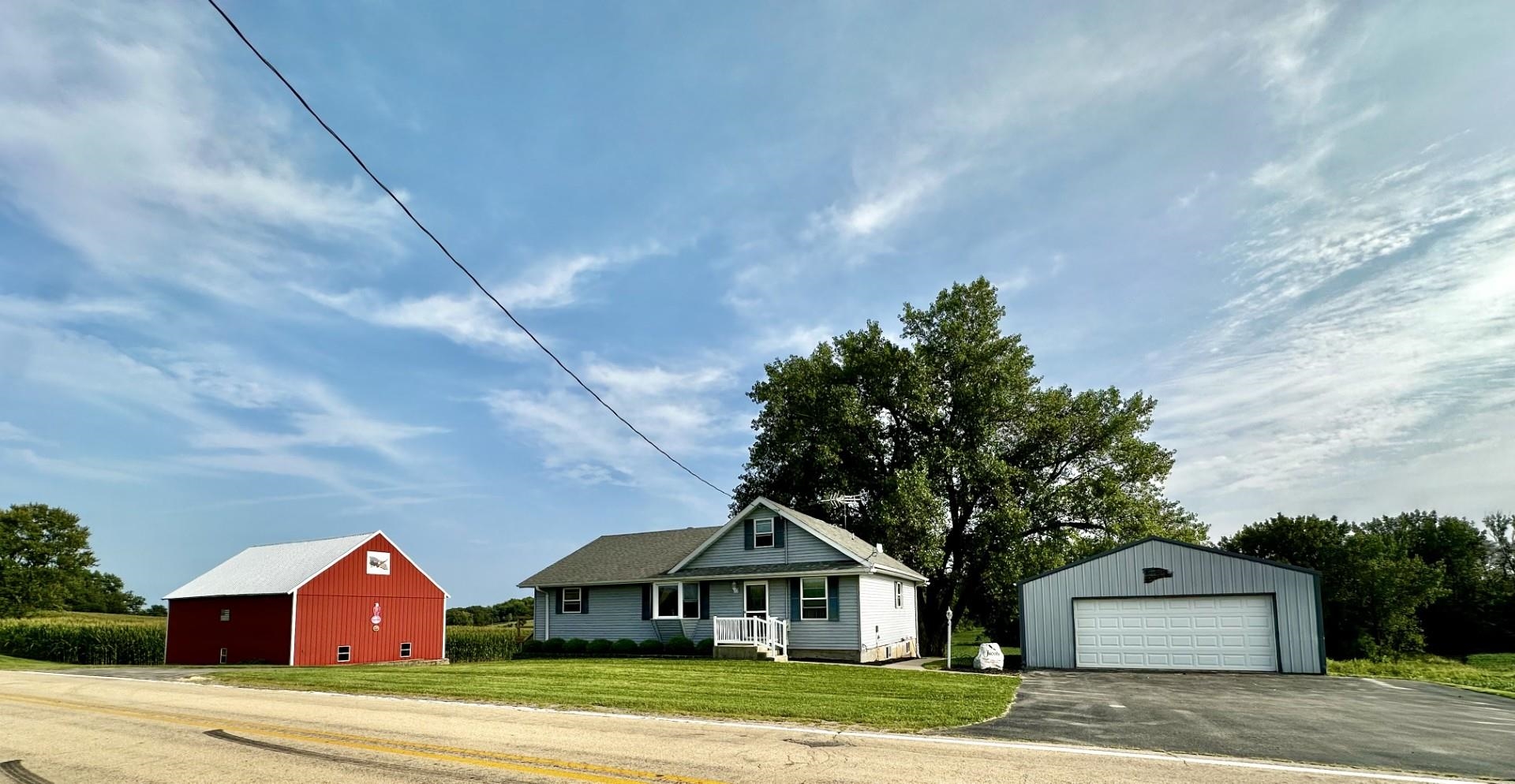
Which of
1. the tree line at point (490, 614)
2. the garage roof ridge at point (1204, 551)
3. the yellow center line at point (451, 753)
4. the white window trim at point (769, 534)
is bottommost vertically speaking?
the tree line at point (490, 614)

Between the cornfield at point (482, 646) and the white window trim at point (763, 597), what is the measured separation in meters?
11.8

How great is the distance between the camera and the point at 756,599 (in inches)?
1075

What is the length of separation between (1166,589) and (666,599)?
15.1 metres

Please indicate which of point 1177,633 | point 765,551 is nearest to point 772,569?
point 765,551

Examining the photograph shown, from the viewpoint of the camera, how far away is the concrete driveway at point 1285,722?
9.02 meters

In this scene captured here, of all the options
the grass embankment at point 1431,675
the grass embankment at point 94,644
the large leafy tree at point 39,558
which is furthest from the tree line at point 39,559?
the grass embankment at point 1431,675

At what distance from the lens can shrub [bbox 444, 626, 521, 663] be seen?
118ft

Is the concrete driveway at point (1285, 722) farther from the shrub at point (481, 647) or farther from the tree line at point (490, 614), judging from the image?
the tree line at point (490, 614)

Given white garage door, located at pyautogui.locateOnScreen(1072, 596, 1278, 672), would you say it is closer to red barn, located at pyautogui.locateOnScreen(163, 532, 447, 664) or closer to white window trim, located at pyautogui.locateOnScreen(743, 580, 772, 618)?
white window trim, located at pyautogui.locateOnScreen(743, 580, 772, 618)

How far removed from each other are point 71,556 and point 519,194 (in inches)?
2140

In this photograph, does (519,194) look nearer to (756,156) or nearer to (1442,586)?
(756,156)

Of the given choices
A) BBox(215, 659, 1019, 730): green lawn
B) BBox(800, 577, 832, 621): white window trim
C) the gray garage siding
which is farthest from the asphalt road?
the gray garage siding

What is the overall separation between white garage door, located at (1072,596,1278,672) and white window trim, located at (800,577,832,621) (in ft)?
22.4

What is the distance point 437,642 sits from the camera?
1449 inches
